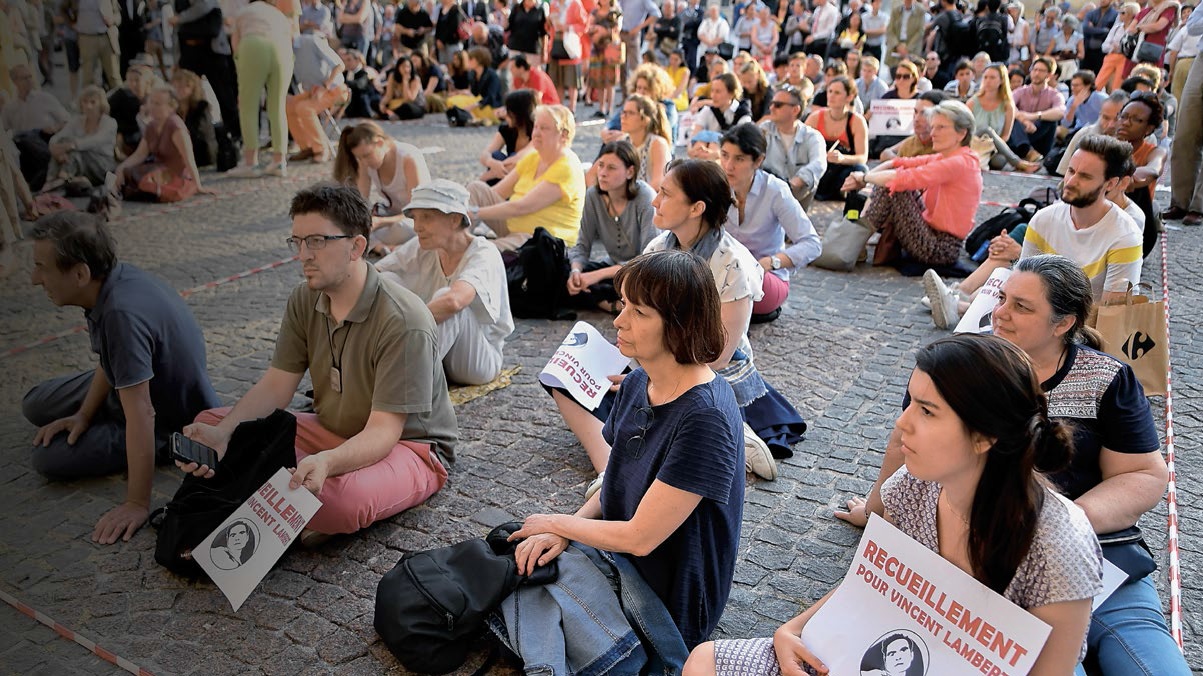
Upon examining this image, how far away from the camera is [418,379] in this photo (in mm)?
3602

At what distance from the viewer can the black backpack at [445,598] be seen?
2803 mm

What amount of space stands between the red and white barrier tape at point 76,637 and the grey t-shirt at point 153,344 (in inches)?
33.9

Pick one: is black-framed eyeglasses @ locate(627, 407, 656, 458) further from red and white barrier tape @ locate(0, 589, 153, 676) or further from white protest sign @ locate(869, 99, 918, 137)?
white protest sign @ locate(869, 99, 918, 137)

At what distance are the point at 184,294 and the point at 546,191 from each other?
272 centimetres

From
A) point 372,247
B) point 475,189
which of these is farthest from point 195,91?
point 475,189

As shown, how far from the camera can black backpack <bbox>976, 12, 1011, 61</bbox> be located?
49.4ft

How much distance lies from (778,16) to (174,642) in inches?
702

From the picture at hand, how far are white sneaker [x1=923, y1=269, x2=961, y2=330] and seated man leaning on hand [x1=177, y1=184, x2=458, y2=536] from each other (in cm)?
365

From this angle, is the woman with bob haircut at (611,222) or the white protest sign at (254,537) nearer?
the white protest sign at (254,537)

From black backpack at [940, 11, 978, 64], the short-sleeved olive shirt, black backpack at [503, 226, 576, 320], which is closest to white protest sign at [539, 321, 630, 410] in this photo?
the short-sleeved olive shirt

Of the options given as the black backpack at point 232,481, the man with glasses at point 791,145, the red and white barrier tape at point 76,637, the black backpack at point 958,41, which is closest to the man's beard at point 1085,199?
the man with glasses at point 791,145

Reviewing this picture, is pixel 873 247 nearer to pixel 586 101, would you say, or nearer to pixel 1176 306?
pixel 1176 306

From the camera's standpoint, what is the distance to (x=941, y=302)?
236 inches

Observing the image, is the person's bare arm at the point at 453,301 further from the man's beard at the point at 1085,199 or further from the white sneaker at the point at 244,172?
the white sneaker at the point at 244,172
